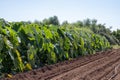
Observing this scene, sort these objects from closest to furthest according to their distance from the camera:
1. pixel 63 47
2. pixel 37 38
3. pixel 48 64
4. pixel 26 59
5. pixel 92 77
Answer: pixel 92 77
pixel 26 59
pixel 37 38
pixel 48 64
pixel 63 47

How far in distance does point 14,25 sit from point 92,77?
4461mm

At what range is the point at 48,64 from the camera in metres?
13.7

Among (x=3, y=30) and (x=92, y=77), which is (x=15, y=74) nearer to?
(x=3, y=30)

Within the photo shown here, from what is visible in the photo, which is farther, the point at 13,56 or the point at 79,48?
the point at 79,48

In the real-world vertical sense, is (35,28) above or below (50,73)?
above

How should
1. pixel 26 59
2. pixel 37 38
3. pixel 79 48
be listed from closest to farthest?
pixel 26 59
pixel 37 38
pixel 79 48

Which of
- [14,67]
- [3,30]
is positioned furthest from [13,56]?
[3,30]

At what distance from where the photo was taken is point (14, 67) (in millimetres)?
10664

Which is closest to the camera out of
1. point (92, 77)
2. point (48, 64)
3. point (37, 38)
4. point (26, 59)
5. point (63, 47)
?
point (92, 77)

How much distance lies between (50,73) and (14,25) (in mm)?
2975

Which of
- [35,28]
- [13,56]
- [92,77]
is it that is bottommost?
[92,77]

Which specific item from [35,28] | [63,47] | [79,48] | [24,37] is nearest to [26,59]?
[24,37]

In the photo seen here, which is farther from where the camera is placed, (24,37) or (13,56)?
(24,37)

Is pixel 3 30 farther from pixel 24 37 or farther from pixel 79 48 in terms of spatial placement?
pixel 79 48
